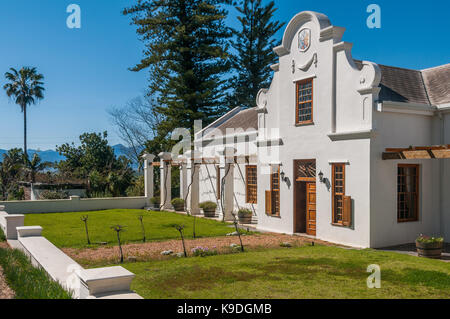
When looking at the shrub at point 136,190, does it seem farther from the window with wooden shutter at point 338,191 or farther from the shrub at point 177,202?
the window with wooden shutter at point 338,191

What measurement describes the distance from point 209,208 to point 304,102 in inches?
329

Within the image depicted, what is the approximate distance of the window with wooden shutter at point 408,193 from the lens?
13.0 metres

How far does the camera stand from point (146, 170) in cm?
2614

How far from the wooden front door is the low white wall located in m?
13.4

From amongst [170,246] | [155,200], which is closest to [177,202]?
[155,200]

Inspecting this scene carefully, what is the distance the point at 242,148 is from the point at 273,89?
14.8 ft

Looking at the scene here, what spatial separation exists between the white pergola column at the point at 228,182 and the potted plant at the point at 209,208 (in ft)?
5.39

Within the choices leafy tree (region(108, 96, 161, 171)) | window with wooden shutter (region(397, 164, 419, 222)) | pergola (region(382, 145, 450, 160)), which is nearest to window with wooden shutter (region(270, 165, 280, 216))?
window with wooden shutter (region(397, 164, 419, 222))

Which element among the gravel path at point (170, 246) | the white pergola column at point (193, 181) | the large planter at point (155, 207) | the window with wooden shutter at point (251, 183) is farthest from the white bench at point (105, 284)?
the large planter at point (155, 207)

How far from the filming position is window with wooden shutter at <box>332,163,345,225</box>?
1313cm

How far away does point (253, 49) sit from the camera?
119 ft

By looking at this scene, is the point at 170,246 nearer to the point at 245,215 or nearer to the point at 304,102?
the point at 245,215
